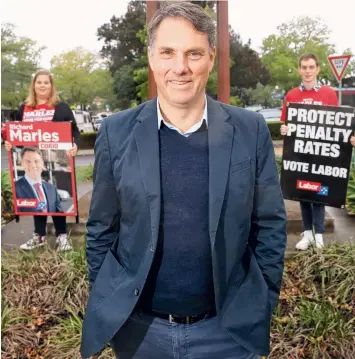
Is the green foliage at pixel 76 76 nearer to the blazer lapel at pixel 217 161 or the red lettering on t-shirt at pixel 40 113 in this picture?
the red lettering on t-shirt at pixel 40 113

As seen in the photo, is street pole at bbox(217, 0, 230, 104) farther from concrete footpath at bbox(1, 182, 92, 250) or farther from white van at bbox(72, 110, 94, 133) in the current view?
white van at bbox(72, 110, 94, 133)

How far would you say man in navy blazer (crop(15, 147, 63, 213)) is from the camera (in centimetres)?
474

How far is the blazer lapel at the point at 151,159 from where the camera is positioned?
1643mm

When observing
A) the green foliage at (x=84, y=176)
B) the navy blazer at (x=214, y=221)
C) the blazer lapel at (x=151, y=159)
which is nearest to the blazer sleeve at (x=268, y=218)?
the navy blazer at (x=214, y=221)

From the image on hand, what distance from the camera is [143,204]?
1.67 m

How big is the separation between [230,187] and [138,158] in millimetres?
340

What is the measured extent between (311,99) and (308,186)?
0.86 m

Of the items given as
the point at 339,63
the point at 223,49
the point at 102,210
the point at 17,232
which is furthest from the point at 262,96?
the point at 102,210

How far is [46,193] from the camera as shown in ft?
15.7

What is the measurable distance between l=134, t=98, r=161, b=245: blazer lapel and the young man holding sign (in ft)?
9.78

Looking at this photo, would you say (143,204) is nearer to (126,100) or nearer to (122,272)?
(122,272)

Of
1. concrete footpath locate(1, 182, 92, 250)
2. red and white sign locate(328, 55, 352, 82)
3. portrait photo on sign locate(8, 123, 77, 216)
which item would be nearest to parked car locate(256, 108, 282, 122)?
red and white sign locate(328, 55, 352, 82)

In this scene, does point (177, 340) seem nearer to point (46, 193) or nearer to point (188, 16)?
point (188, 16)

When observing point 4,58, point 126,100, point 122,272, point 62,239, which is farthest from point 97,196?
point 4,58
